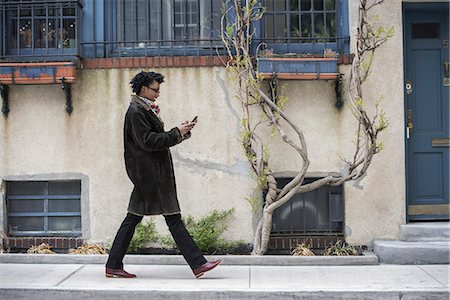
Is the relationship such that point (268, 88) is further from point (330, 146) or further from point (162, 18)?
point (162, 18)

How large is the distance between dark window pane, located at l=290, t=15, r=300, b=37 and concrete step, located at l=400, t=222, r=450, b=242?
8.16 ft

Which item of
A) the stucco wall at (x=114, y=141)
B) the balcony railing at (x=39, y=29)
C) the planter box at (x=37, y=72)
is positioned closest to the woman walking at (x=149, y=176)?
the stucco wall at (x=114, y=141)

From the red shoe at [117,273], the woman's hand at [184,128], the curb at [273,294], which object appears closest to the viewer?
the curb at [273,294]

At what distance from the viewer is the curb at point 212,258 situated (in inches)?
259

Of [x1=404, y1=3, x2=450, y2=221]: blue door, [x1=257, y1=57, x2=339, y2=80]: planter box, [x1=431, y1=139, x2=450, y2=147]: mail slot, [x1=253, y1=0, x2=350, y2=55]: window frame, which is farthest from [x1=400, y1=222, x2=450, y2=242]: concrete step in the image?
[x1=253, y1=0, x2=350, y2=55]: window frame

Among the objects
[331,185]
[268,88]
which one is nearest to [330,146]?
[331,185]

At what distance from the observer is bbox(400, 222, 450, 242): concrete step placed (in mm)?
6809

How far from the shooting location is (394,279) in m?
5.98

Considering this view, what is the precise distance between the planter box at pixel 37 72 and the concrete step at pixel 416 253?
3871 mm

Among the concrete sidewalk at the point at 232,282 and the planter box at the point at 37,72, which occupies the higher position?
the planter box at the point at 37,72

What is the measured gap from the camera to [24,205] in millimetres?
7324

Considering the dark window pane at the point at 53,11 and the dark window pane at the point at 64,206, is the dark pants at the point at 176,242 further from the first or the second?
the dark window pane at the point at 53,11

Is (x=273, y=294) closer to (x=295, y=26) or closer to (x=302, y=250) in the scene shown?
(x=302, y=250)

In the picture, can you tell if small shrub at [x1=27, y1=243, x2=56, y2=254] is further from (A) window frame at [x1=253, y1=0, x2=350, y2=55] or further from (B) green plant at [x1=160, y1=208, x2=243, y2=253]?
(A) window frame at [x1=253, y1=0, x2=350, y2=55]
